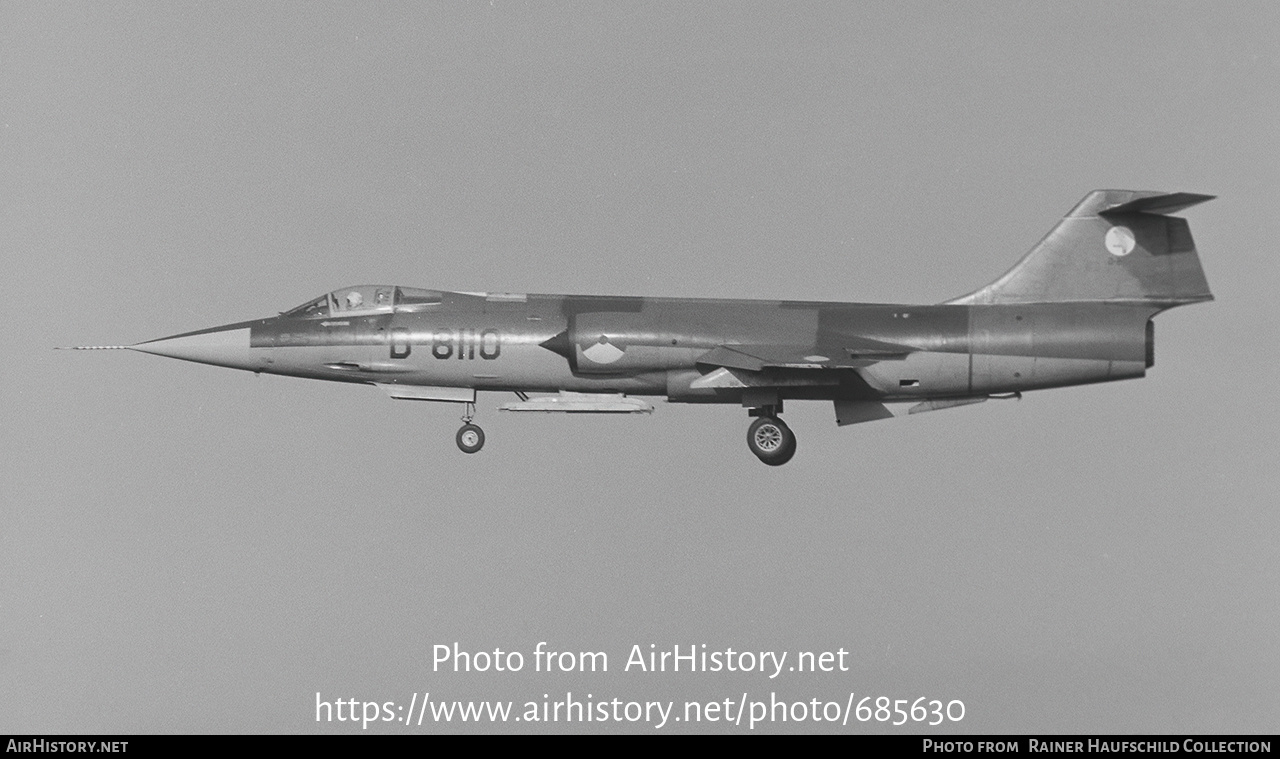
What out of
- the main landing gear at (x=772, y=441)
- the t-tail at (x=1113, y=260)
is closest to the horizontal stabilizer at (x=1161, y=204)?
the t-tail at (x=1113, y=260)

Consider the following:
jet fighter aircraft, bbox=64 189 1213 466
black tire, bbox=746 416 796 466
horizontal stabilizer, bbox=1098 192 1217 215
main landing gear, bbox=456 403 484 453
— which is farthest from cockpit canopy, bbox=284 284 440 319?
horizontal stabilizer, bbox=1098 192 1217 215

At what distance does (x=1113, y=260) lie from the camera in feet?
94.5

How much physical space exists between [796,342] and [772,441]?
147cm

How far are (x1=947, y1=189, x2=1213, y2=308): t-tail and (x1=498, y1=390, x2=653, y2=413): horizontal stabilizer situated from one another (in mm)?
4937

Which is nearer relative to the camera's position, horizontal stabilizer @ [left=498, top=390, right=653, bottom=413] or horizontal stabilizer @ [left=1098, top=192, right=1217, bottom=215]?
horizontal stabilizer @ [left=1098, top=192, right=1217, bottom=215]

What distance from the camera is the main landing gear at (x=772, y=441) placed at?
29.1m

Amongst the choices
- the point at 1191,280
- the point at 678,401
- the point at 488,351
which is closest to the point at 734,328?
the point at 678,401

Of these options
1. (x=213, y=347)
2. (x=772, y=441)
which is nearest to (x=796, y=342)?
(x=772, y=441)

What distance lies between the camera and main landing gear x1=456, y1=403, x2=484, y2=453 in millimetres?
30250

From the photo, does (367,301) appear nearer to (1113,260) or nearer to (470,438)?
(470,438)

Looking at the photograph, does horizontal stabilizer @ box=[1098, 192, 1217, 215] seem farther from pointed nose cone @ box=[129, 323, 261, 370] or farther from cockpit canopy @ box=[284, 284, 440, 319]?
pointed nose cone @ box=[129, 323, 261, 370]

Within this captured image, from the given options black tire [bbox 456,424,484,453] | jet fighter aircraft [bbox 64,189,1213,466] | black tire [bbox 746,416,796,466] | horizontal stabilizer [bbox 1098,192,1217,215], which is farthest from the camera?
black tire [bbox 456,424,484,453]

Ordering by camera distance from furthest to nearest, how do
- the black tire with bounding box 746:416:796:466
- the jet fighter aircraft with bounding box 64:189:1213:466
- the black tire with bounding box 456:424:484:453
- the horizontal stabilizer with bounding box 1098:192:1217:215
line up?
the black tire with bounding box 456:424:484:453 → the black tire with bounding box 746:416:796:466 → the jet fighter aircraft with bounding box 64:189:1213:466 → the horizontal stabilizer with bounding box 1098:192:1217:215

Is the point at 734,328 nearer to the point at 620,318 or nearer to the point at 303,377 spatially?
the point at 620,318
